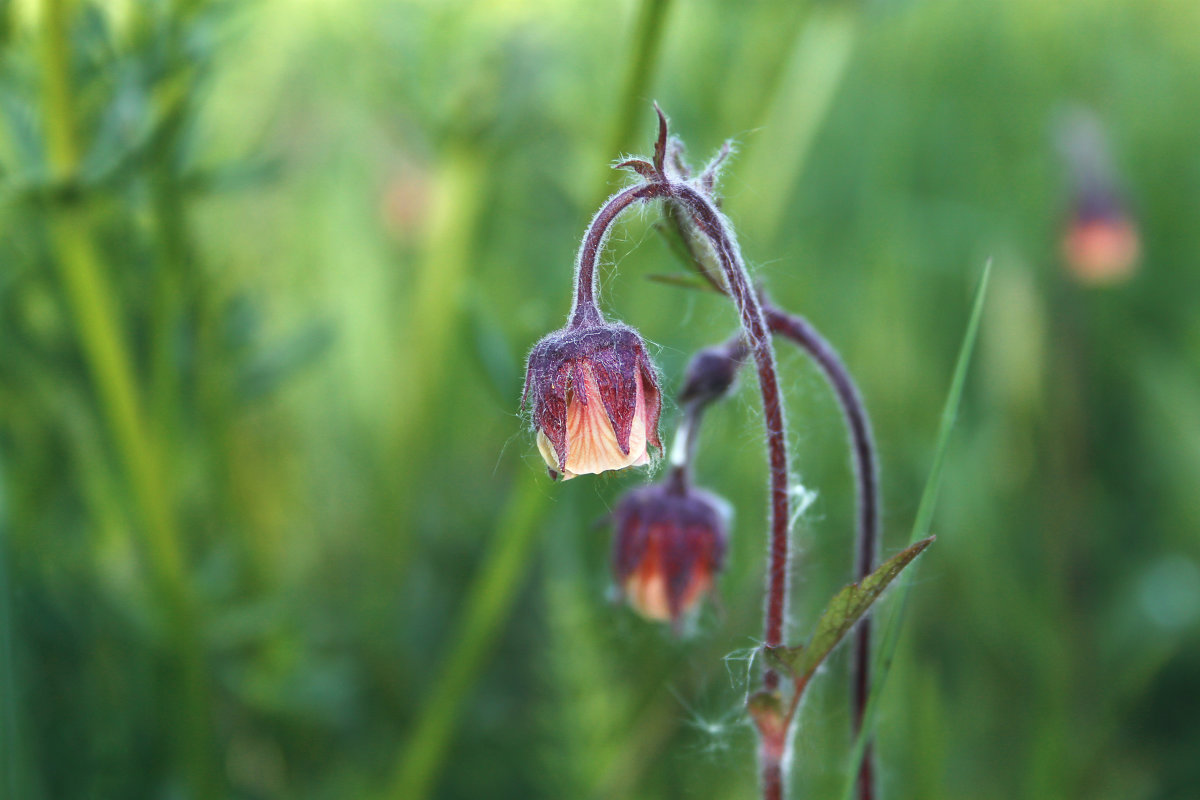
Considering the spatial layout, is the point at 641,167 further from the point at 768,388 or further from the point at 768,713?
the point at 768,713

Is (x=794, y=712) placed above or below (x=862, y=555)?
below

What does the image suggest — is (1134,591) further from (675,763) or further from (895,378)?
(675,763)

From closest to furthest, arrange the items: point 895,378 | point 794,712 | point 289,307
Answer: point 794,712 < point 895,378 < point 289,307

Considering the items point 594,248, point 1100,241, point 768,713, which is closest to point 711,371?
point 594,248

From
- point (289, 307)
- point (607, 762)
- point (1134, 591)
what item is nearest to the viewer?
point (607, 762)

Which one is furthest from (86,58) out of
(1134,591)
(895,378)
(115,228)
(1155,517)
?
(1155,517)

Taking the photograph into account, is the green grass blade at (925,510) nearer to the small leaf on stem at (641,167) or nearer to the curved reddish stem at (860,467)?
the curved reddish stem at (860,467)

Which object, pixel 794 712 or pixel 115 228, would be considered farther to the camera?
pixel 115 228

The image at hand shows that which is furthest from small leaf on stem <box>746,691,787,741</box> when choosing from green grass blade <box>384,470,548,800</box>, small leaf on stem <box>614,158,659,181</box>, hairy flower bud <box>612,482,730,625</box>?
green grass blade <box>384,470,548,800</box>
